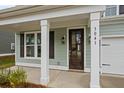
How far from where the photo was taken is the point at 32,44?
11062mm

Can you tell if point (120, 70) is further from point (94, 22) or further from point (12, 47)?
point (12, 47)

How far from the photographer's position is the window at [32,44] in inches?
398

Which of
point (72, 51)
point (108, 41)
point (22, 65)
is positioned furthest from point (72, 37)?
point (22, 65)

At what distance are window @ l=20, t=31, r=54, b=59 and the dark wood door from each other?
1478 millimetres

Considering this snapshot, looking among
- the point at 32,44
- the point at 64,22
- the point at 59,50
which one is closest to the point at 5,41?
the point at 32,44

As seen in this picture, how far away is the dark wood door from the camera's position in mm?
8977

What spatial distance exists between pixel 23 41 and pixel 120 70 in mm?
7561

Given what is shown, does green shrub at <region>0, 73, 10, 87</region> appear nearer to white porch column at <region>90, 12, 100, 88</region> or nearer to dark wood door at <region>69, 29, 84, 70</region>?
white porch column at <region>90, 12, 100, 88</region>

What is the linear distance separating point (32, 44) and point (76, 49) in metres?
3.73

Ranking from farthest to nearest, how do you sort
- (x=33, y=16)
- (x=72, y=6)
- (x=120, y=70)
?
(x=120, y=70), (x=33, y=16), (x=72, y=6)

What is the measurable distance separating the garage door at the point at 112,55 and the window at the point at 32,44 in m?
3.56

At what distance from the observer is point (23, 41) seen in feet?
38.2

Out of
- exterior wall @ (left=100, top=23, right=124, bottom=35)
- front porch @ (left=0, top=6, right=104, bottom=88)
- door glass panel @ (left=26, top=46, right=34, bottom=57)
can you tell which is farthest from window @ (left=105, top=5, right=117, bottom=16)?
door glass panel @ (left=26, top=46, right=34, bottom=57)
